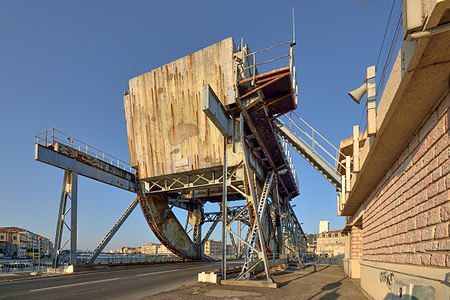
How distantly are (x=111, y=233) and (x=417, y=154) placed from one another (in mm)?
20775

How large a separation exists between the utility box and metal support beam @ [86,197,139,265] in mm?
3453

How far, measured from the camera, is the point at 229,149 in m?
16.2

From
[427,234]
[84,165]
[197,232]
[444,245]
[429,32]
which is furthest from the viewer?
[197,232]

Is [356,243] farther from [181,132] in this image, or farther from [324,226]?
[324,226]

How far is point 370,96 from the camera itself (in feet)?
21.1

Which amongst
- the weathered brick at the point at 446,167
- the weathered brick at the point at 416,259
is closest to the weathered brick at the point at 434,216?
the weathered brick at the point at 446,167

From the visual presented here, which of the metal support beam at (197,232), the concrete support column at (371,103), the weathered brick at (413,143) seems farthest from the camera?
the metal support beam at (197,232)

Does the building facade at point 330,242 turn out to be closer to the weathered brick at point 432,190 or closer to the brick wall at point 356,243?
the brick wall at point 356,243

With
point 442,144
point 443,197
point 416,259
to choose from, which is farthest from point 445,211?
point 416,259

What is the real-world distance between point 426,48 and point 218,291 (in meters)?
10.3

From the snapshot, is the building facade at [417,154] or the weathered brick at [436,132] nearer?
the building facade at [417,154]

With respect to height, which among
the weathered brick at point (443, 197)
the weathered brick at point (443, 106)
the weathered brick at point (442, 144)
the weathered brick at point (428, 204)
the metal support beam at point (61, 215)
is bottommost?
the metal support beam at point (61, 215)

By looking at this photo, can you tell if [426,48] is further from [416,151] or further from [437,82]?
[416,151]

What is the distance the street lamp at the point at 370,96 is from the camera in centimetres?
589
